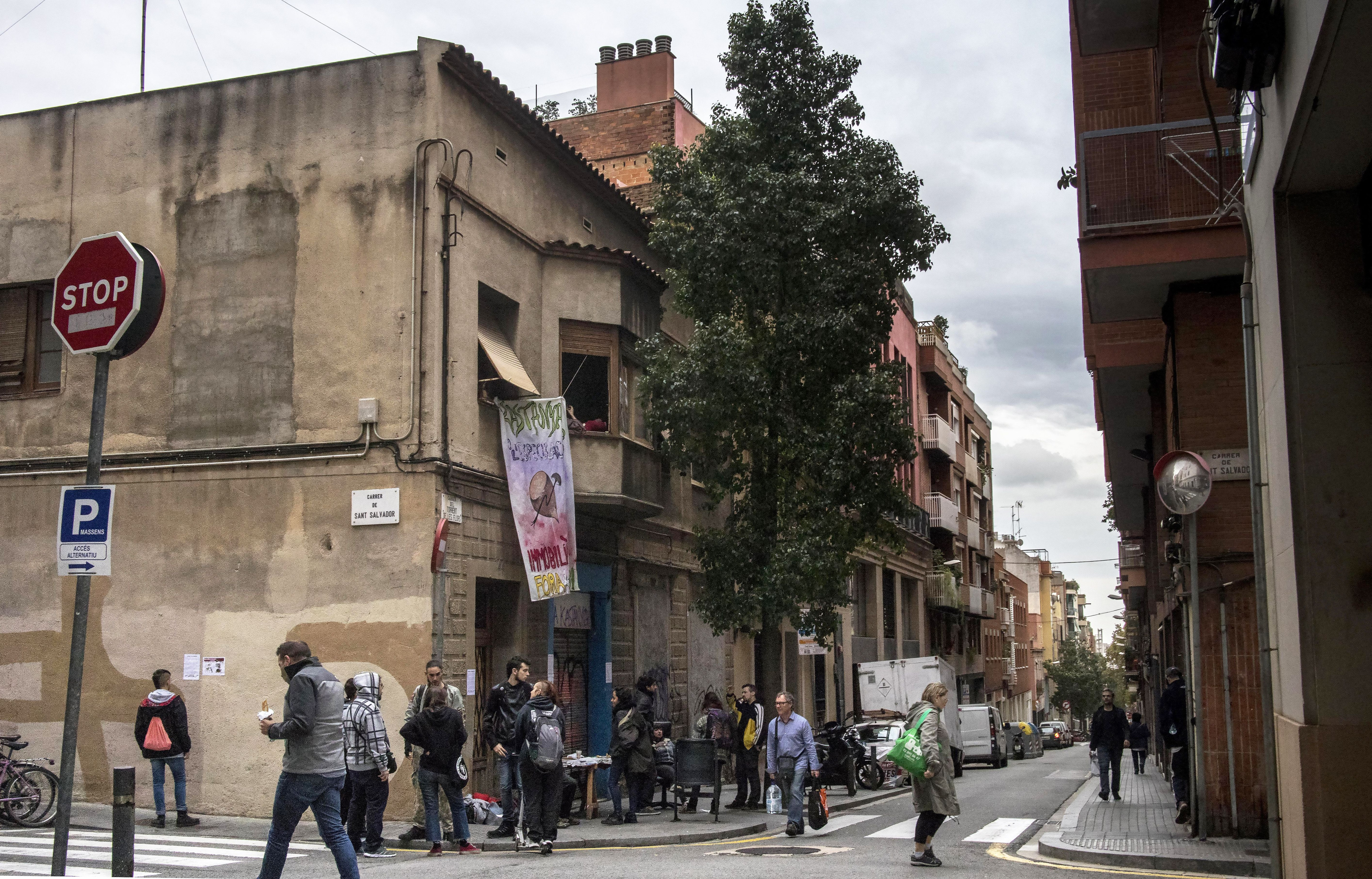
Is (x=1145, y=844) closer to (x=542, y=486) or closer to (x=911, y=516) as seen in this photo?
(x=911, y=516)

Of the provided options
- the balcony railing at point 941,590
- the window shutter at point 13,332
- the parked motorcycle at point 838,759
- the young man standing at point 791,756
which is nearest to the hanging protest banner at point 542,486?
the young man standing at point 791,756

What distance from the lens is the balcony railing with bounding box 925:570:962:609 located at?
1907 inches

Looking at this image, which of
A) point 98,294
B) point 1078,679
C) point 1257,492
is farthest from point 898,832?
point 1078,679

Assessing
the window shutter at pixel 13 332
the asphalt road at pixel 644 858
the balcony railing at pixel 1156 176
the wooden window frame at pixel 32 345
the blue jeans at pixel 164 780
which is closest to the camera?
the asphalt road at pixel 644 858

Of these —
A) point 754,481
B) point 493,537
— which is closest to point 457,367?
point 493,537

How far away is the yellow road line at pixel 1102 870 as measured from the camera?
11164mm

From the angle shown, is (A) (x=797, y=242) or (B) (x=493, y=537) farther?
(A) (x=797, y=242)

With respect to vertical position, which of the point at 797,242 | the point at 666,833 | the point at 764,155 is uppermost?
the point at 764,155

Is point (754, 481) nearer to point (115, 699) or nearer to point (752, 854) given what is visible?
point (752, 854)

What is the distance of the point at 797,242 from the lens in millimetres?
19469

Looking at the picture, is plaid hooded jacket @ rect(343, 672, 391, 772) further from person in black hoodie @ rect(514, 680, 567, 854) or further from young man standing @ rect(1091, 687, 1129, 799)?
young man standing @ rect(1091, 687, 1129, 799)

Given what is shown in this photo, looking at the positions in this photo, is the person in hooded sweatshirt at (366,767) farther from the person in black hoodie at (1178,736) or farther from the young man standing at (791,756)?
the person in black hoodie at (1178,736)

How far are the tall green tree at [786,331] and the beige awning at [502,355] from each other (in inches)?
78.5

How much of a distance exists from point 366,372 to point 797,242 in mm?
6674
